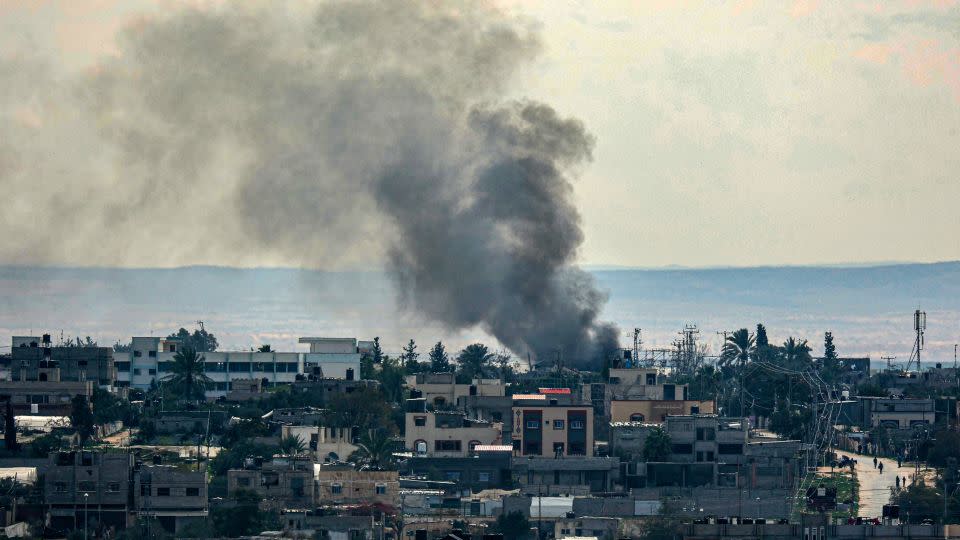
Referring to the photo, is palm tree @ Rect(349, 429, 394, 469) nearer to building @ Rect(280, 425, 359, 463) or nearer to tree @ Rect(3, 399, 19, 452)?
building @ Rect(280, 425, 359, 463)

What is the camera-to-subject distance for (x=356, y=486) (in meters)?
118

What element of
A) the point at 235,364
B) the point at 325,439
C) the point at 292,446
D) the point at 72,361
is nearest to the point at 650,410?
the point at 325,439

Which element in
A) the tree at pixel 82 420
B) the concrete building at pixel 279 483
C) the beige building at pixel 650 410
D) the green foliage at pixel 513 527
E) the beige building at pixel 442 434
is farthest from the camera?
the beige building at pixel 650 410

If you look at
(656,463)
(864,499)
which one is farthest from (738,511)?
(656,463)

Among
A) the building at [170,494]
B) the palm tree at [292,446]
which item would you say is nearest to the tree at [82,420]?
the palm tree at [292,446]

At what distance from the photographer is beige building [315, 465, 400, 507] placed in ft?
383

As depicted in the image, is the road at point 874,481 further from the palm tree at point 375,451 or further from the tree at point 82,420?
the tree at point 82,420

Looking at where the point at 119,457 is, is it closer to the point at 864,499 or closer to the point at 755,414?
the point at 864,499

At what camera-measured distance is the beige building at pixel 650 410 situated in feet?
488

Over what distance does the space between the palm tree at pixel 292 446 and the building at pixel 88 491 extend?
23.7 metres

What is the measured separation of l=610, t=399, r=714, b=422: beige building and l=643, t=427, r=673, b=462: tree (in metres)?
15.3

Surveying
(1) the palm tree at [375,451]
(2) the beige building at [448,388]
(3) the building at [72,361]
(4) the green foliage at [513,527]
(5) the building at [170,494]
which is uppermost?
(3) the building at [72,361]

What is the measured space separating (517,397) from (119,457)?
43.7 metres

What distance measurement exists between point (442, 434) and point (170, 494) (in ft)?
96.6
